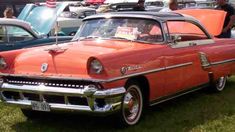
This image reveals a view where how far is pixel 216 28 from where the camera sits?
8.53 meters

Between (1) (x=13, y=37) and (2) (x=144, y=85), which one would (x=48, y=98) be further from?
(1) (x=13, y=37)

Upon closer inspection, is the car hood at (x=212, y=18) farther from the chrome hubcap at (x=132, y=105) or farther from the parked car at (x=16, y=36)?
the chrome hubcap at (x=132, y=105)

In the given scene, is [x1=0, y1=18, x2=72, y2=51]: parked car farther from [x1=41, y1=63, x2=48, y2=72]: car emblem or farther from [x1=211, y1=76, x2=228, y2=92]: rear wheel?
[x1=211, y1=76, x2=228, y2=92]: rear wheel

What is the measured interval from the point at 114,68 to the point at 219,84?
11.5 ft

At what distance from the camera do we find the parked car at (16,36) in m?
8.35

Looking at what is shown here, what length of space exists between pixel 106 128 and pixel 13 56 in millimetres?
1511

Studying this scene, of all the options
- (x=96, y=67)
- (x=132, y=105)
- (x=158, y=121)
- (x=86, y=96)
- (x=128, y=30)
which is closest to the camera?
(x=86, y=96)

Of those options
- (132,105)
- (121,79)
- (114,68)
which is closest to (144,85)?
(132,105)

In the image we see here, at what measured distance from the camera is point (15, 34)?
Answer: 28.3 feet

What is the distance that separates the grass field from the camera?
561 centimetres

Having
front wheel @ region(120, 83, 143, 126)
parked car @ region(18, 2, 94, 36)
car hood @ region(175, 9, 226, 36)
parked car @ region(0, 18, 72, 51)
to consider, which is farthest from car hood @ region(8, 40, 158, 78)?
parked car @ region(18, 2, 94, 36)

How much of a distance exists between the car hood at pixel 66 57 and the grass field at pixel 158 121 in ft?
2.42

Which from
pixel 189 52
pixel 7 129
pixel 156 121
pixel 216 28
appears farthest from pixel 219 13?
pixel 7 129

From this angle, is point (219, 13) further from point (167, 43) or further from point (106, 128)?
point (106, 128)
